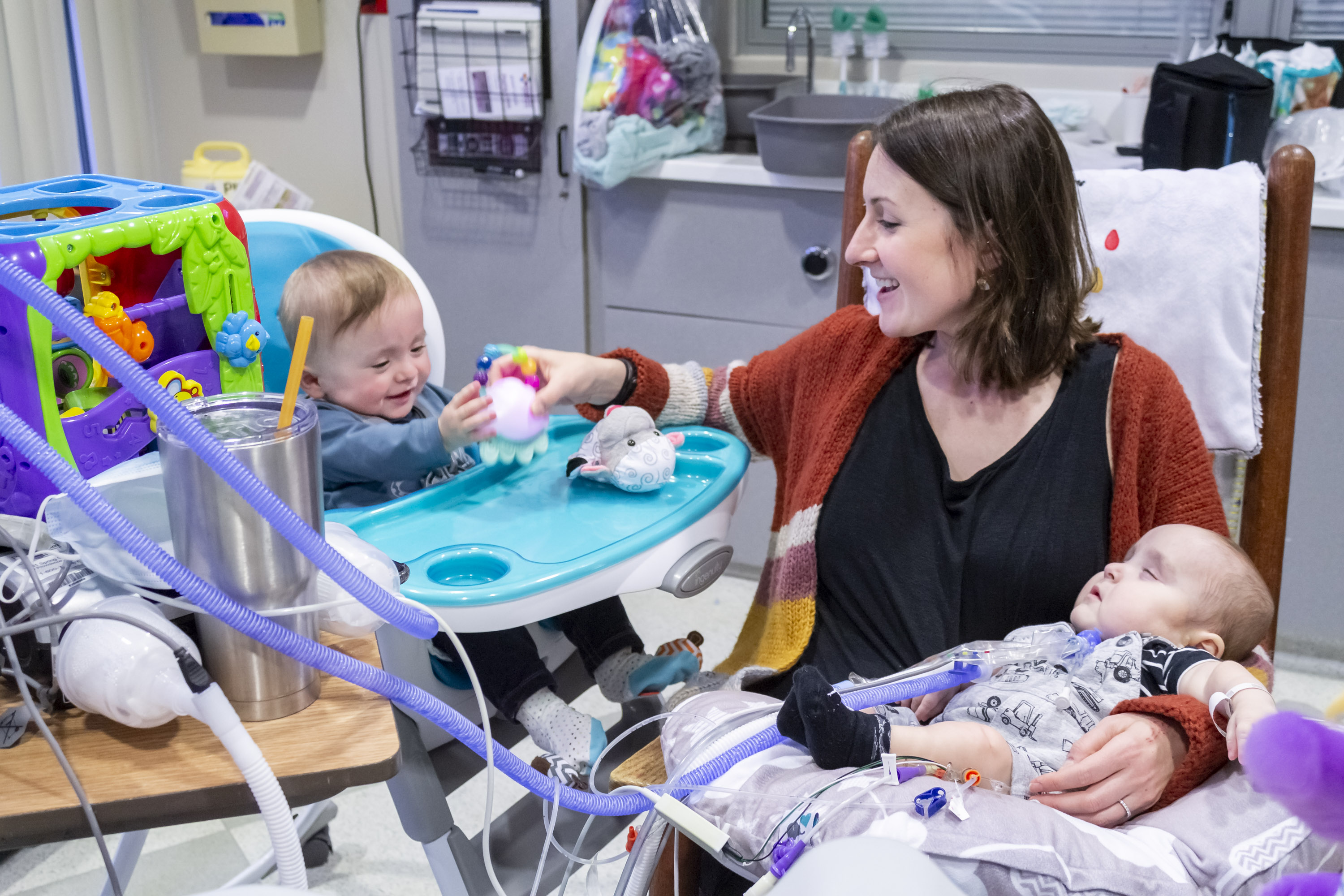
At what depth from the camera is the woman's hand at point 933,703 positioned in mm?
1194

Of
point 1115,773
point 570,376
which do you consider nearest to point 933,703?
point 1115,773

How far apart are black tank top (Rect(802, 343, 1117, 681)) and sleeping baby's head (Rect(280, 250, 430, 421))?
0.55m

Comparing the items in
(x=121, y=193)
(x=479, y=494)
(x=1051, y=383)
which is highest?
(x=121, y=193)

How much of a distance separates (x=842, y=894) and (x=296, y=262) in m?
1.20

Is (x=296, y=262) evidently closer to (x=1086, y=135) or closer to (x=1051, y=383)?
(x=1051, y=383)

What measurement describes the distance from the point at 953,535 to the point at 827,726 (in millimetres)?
398

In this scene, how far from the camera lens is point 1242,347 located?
1.37 m

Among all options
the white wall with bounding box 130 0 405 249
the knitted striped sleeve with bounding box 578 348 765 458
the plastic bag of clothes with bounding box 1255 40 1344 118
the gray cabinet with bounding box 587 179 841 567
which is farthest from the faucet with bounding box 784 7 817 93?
the knitted striped sleeve with bounding box 578 348 765 458

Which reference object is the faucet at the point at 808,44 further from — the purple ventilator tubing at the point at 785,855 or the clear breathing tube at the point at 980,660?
the purple ventilator tubing at the point at 785,855

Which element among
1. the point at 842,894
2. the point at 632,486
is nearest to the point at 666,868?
the point at 632,486

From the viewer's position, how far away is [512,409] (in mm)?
1250

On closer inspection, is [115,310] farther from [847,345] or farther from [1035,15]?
[1035,15]

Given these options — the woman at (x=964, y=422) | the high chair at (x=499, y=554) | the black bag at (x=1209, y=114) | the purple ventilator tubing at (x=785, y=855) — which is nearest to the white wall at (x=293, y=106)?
the high chair at (x=499, y=554)

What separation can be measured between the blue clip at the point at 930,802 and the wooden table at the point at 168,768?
42cm
